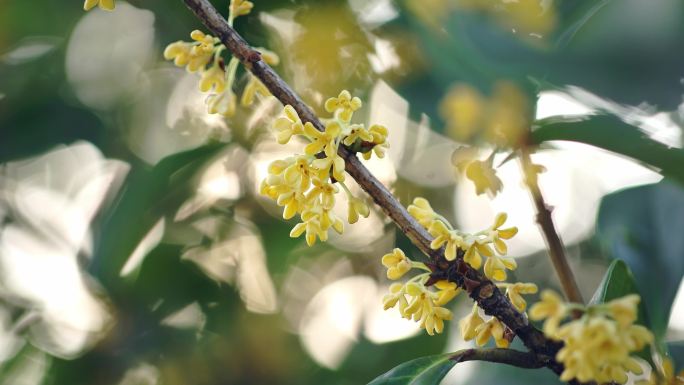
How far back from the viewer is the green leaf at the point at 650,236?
1.34m

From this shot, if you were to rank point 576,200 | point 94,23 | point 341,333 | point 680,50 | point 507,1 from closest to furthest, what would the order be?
1. point 680,50
2. point 507,1
3. point 576,200
4. point 341,333
5. point 94,23

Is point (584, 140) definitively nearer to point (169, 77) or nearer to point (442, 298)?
point (442, 298)

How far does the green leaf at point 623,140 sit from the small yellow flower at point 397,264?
338 millimetres

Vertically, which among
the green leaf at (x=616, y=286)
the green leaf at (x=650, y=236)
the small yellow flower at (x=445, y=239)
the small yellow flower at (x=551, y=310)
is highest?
the small yellow flower at (x=551, y=310)

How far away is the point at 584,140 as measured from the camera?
1076 millimetres

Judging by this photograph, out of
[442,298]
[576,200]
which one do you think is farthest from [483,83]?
[576,200]

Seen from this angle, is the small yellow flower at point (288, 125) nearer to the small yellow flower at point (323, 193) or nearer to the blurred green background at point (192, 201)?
the small yellow flower at point (323, 193)

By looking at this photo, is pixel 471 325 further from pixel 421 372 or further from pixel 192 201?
pixel 192 201

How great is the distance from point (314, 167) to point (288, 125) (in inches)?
3.1

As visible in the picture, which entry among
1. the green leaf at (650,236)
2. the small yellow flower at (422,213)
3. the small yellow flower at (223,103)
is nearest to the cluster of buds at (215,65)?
the small yellow flower at (223,103)

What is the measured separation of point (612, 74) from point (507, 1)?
0.39 metres

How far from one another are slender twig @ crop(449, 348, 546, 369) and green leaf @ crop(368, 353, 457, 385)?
0.03 m

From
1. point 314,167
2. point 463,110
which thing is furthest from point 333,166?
point 463,110

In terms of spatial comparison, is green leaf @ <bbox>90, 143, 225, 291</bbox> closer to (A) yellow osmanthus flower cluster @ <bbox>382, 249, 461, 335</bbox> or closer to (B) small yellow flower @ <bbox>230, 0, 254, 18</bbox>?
(B) small yellow flower @ <bbox>230, 0, 254, 18</bbox>
